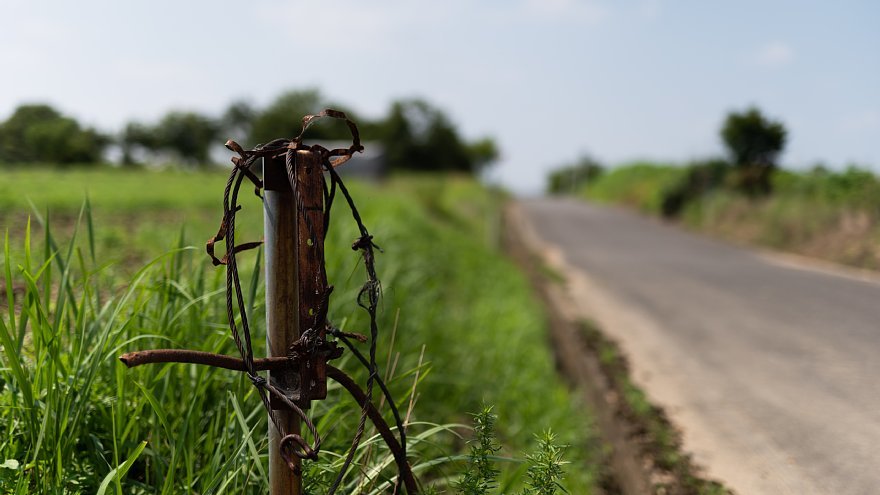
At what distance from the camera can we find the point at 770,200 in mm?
15711

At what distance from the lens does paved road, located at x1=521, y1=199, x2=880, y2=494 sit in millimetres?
3174

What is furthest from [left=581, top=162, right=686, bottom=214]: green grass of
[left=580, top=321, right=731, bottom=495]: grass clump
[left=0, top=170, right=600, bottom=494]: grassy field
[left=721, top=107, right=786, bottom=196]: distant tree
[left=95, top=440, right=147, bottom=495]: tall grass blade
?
[left=95, top=440, right=147, bottom=495]: tall grass blade

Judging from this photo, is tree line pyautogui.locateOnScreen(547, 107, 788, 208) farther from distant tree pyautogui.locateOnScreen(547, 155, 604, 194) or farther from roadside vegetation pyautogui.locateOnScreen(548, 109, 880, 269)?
distant tree pyautogui.locateOnScreen(547, 155, 604, 194)

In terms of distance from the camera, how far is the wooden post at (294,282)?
1292 millimetres

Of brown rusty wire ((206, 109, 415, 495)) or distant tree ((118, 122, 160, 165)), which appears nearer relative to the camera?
brown rusty wire ((206, 109, 415, 495))

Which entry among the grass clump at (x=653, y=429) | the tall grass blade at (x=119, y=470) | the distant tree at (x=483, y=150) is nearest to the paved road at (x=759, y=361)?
the grass clump at (x=653, y=429)

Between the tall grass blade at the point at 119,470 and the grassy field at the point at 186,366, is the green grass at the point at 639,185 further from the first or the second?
the tall grass blade at the point at 119,470

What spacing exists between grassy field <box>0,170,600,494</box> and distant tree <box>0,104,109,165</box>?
23 centimetres

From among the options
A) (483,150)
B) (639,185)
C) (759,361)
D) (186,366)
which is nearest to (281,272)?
(186,366)

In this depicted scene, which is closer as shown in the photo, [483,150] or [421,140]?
[421,140]

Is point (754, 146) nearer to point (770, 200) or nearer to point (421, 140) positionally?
point (770, 200)

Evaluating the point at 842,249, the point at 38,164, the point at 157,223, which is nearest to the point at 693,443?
the point at 38,164

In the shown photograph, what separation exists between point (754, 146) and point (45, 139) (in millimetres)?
18088

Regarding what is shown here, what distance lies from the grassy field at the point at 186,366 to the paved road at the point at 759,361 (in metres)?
0.78
